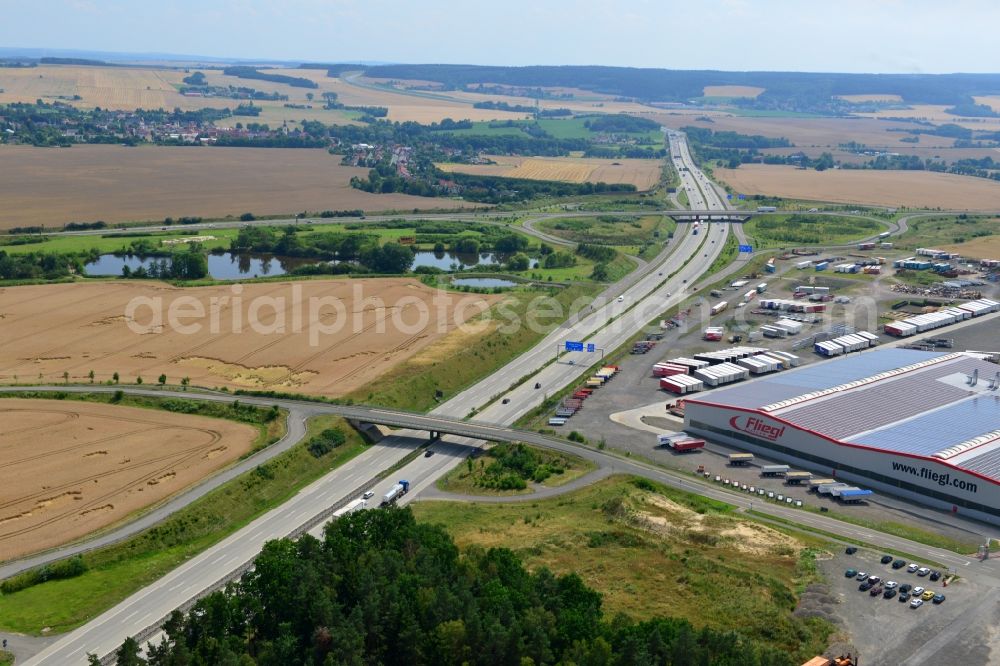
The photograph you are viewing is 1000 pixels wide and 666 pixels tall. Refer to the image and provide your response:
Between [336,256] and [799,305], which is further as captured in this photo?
[336,256]

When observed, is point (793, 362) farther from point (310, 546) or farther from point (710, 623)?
point (310, 546)

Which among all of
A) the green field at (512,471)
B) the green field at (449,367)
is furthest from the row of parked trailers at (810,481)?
the green field at (449,367)

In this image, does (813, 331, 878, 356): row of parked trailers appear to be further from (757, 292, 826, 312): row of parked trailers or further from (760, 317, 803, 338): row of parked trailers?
(757, 292, 826, 312): row of parked trailers

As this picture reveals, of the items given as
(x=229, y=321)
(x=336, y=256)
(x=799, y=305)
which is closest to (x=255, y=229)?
(x=336, y=256)

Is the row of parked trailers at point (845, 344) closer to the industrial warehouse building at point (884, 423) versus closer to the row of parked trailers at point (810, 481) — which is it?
the industrial warehouse building at point (884, 423)

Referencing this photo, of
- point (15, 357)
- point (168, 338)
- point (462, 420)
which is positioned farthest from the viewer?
point (168, 338)

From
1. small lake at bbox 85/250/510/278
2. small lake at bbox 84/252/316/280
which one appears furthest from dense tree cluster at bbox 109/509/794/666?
small lake at bbox 84/252/316/280

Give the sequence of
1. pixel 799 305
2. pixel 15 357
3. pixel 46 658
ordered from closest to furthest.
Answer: pixel 46 658, pixel 15 357, pixel 799 305
